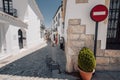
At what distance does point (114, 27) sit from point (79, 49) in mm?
2006

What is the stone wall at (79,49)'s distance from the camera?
4.23 metres

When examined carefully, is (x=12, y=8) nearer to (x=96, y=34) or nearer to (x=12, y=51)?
(x=12, y=51)

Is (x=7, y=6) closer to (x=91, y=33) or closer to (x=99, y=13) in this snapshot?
(x=91, y=33)

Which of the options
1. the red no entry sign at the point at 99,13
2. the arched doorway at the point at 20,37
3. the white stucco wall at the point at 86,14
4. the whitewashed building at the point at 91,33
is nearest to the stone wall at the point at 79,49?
the whitewashed building at the point at 91,33

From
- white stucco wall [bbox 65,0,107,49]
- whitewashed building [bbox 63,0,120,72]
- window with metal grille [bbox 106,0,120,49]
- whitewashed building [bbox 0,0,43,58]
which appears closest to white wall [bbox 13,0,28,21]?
whitewashed building [bbox 0,0,43,58]

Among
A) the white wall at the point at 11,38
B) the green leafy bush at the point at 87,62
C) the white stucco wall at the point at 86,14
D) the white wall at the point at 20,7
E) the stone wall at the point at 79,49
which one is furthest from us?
the white wall at the point at 20,7

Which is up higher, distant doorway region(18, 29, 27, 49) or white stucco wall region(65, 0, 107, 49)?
white stucco wall region(65, 0, 107, 49)

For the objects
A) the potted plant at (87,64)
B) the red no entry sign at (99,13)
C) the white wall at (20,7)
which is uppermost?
the white wall at (20,7)

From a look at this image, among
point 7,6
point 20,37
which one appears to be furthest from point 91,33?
point 7,6

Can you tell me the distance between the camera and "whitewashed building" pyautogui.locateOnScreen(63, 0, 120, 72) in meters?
4.14

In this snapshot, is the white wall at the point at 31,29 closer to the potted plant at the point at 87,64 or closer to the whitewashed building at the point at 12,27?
the whitewashed building at the point at 12,27

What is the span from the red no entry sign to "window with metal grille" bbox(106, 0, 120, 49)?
995 millimetres

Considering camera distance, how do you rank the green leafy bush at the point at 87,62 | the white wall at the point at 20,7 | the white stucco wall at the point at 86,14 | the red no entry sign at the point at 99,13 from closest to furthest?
the green leafy bush at the point at 87,62
the red no entry sign at the point at 99,13
the white stucco wall at the point at 86,14
the white wall at the point at 20,7

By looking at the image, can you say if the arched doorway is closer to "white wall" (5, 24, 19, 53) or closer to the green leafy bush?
"white wall" (5, 24, 19, 53)
